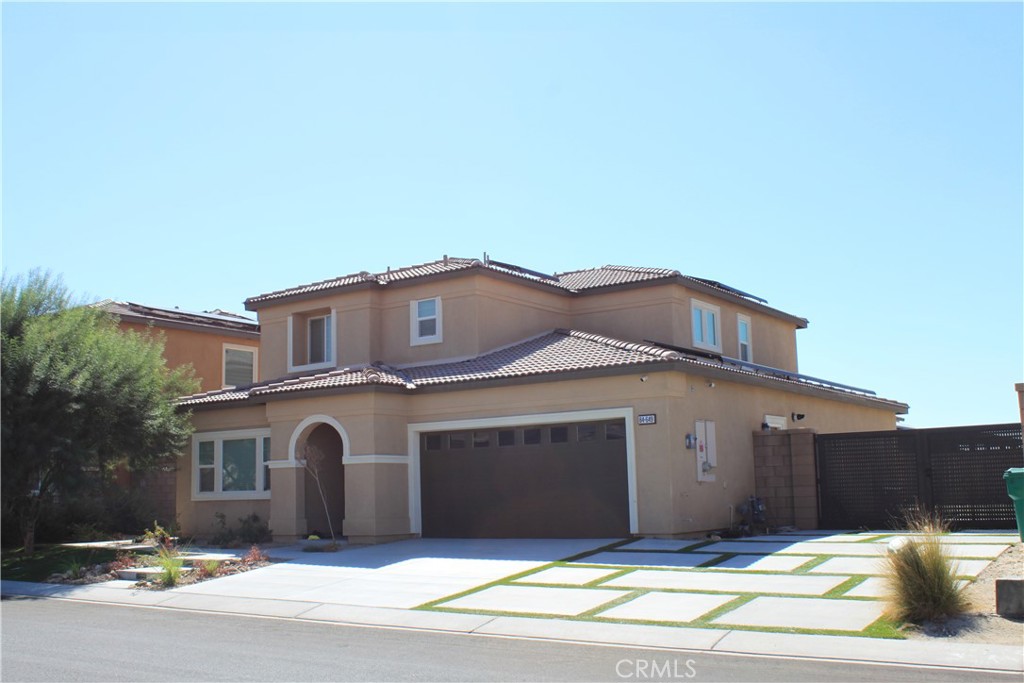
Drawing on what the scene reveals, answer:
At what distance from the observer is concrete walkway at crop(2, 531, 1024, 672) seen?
11359 millimetres

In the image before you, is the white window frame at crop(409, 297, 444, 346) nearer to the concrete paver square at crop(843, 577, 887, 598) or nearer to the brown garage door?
the brown garage door

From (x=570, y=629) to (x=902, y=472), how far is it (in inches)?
479

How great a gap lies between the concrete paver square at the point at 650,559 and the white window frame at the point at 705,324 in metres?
10.0

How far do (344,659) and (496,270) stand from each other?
15179 mm

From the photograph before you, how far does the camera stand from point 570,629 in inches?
483

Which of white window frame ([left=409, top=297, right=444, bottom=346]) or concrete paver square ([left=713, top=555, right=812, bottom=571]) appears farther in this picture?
Result: white window frame ([left=409, top=297, right=444, bottom=346])

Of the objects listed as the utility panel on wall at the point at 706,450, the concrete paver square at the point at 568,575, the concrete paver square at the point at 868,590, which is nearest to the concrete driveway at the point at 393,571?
the concrete paver square at the point at 568,575

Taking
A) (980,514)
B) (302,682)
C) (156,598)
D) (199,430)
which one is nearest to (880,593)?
(302,682)

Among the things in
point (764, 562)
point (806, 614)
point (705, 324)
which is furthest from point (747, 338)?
point (806, 614)

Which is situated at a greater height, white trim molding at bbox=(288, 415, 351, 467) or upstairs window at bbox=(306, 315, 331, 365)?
upstairs window at bbox=(306, 315, 331, 365)

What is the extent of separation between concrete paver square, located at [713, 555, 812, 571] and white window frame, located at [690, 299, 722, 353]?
10.4 m

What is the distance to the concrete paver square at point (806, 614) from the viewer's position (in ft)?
38.7

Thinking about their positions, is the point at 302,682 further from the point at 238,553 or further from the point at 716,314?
the point at 716,314

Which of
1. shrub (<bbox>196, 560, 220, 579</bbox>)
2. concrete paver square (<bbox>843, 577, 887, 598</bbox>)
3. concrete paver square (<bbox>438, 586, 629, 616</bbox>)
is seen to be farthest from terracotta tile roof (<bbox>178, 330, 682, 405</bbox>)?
concrete paver square (<bbox>843, 577, 887, 598</bbox>)
